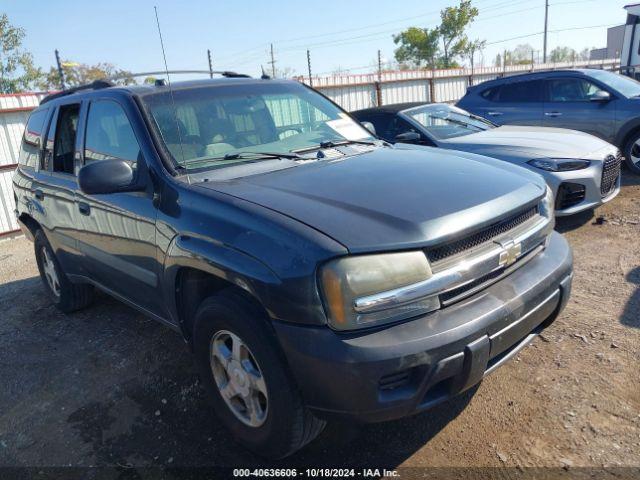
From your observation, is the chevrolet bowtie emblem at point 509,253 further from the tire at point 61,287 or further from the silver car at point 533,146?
the tire at point 61,287

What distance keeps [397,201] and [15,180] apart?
424 centimetres

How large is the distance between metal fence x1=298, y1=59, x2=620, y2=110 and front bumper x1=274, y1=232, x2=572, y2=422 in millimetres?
10902

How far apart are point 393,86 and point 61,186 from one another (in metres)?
12.5

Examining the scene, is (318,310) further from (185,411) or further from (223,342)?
(185,411)

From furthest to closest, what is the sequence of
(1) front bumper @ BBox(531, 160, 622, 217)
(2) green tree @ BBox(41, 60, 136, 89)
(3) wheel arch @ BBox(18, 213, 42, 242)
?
(2) green tree @ BBox(41, 60, 136, 89) < (1) front bumper @ BBox(531, 160, 622, 217) < (3) wheel arch @ BBox(18, 213, 42, 242)

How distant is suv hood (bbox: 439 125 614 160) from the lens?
539 centimetres

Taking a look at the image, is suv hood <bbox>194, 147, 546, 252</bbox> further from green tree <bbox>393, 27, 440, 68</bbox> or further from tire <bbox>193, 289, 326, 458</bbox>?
green tree <bbox>393, 27, 440, 68</bbox>

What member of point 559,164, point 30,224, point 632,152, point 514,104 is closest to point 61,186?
point 30,224

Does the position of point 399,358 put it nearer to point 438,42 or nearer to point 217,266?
point 217,266

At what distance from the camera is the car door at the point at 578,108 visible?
7543mm

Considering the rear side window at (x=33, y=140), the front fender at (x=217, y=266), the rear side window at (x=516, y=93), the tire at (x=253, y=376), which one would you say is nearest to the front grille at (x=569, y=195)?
the rear side window at (x=516, y=93)

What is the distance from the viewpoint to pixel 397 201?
2.27 metres

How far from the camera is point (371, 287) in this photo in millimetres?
1950

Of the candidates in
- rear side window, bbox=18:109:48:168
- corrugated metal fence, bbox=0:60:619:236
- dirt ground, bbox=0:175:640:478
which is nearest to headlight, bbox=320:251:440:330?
dirt ground, bbox=0:175:640:478
